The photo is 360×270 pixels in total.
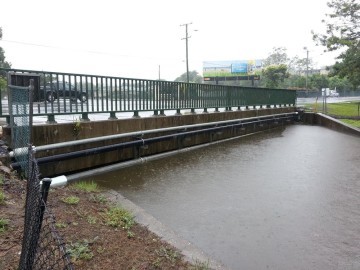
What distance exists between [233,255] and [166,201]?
195cm

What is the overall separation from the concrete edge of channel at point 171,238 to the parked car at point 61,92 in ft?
9.49

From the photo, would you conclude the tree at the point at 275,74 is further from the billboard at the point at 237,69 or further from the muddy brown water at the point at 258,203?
the muddy brown water at the point at 258,203

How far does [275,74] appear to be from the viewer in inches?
2594

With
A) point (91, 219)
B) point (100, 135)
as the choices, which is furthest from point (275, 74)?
point (91, 219)

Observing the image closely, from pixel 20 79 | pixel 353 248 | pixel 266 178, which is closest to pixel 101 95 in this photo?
pixel 20 79

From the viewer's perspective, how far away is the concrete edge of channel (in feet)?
11.0

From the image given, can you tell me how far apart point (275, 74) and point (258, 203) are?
6428cm

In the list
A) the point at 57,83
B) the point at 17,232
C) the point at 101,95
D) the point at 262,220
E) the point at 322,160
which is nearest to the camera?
the point at 17,232

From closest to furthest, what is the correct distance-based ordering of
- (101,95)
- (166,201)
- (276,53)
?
(166,201) → (101,95) → (276,53)

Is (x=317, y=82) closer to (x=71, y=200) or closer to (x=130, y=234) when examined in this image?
(x=71, y=200)

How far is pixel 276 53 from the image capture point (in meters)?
102

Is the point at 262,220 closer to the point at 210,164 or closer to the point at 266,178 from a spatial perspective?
the point at 266,178

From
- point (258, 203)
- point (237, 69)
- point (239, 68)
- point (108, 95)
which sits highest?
point (239, 68)

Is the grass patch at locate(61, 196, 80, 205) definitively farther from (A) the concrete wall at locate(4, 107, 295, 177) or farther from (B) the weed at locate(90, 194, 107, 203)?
(A) the concrete wall at locate(4, 107, 295, 177)
